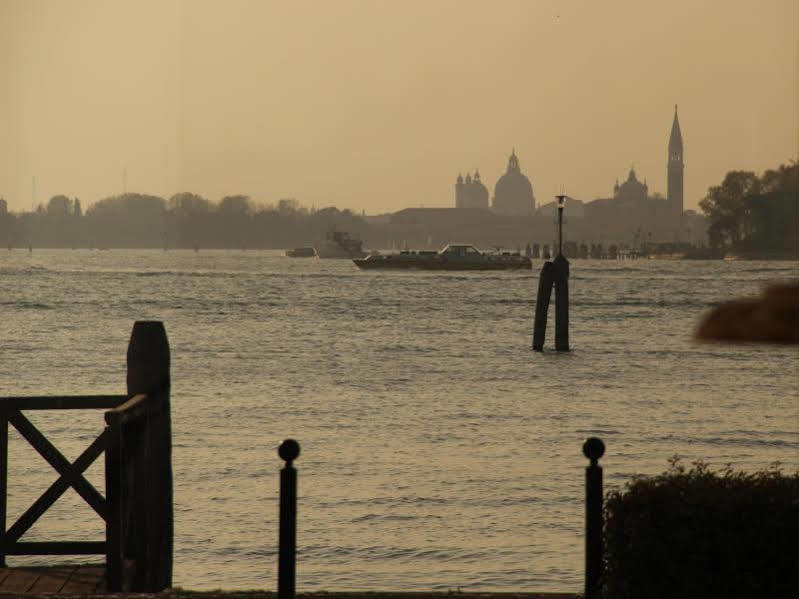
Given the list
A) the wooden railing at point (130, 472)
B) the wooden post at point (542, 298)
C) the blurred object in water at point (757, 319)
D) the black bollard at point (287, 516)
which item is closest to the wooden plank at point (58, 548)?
the wooden railing at point (130, 472)

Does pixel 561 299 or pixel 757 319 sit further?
pixel 561 299

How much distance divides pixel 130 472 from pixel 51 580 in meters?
0.95

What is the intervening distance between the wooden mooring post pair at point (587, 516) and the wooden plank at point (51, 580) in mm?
2092

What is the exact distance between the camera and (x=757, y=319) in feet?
13.0

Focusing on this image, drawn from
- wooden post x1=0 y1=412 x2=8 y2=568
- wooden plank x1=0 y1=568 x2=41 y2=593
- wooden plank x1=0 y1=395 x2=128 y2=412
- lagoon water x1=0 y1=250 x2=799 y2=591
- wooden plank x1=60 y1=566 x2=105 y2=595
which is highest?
wooden plank x1=0 y1=395 x2=128 y2=412

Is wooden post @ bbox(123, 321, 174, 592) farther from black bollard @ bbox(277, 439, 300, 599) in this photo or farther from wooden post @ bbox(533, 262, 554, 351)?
wooden post @ bbox(533, 262, 554, 351)

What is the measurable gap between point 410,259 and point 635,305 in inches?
3446

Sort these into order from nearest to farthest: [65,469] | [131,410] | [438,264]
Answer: [131,410] < [65,469] < [438,264]

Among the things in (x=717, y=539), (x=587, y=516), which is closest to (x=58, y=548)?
(x=587, y=516)

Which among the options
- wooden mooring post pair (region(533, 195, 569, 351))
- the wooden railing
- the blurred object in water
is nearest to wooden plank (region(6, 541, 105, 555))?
the wooden railing

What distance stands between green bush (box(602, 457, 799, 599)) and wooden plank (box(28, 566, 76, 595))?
15.0ft

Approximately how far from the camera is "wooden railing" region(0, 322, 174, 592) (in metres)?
11.0

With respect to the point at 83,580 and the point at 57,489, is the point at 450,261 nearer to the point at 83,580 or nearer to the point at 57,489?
the point at 57,489

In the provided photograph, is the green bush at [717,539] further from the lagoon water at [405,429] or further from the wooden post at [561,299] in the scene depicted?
the wooden post at [561,299]
